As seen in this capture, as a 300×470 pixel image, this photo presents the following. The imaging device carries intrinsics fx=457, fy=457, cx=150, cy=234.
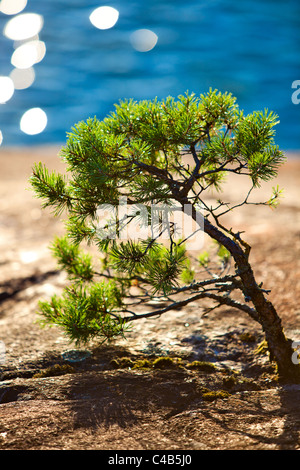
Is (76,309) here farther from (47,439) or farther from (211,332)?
(211,332)

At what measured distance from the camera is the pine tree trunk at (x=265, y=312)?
222 cm

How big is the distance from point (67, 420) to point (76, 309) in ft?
1.77

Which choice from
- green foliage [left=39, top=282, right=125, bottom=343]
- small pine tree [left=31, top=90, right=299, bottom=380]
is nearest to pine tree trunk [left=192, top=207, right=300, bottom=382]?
small pine tree [left=31, top=90, right=299, bottom=380]

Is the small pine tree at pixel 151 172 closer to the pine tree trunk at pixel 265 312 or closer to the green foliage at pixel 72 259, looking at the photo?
the pine tree trunk at pixel 265 312

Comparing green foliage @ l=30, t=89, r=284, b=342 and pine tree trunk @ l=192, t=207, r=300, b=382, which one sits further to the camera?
pine tree trunk @ l=192, t=207, r=300, b=382

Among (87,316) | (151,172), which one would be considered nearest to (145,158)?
(151,172)

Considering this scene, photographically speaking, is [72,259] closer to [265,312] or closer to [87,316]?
[87,316]

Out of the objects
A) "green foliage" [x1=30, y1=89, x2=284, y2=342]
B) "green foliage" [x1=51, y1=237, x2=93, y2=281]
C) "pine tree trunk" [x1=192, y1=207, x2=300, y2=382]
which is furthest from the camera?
"green foliage" [x1=51, y1=237, x2=93, y2=281]

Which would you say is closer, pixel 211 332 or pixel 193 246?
pixel 211 332

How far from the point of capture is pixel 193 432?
1.93 meters

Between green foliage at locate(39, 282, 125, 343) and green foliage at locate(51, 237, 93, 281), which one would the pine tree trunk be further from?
green foliage at locate(51, 237, 93, 281)

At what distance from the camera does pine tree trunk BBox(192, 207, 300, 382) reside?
7.28ft

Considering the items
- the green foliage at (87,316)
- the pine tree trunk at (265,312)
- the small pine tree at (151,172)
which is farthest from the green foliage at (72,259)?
the pine tree trunk at (265,312)
